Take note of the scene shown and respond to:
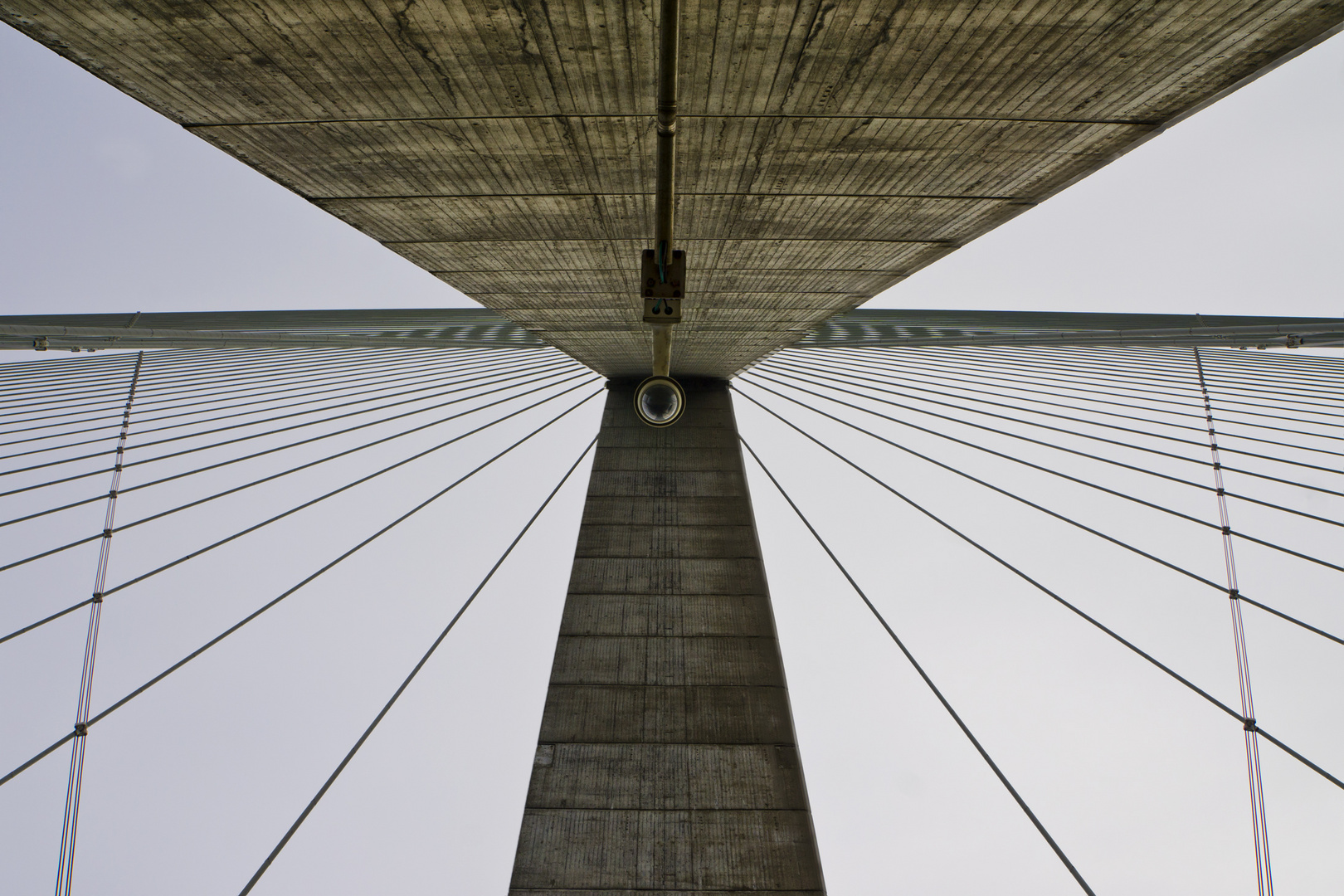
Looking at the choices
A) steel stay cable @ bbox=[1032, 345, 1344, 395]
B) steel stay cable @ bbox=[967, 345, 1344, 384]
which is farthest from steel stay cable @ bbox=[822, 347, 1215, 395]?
steel stay cable @ bbox=[1032, 345, 1344, 395]

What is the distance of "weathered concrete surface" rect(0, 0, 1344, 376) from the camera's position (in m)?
3.85

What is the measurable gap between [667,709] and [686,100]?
6.47 metres

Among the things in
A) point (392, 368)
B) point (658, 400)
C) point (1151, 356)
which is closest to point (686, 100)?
point (658, 400)

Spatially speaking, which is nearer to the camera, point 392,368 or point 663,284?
point 663,284

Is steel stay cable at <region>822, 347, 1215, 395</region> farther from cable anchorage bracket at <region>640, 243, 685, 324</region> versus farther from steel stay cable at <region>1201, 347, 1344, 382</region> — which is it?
cable anchorage bracket at <region>640, 243, 685, 324</region>

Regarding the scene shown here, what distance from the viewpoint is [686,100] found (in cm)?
452

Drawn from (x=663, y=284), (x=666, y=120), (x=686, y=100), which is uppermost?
(x=686, y=100)

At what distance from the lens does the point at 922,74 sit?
A: 14.3 feet

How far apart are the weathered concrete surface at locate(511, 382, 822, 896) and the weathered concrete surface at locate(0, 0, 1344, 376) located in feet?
15.7

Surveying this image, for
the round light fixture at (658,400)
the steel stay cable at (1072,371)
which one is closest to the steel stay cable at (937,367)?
the steel stay cable at (1072,371)

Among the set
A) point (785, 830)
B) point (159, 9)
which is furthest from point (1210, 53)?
point (785, 830)

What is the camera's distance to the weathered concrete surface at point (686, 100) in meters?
3.85

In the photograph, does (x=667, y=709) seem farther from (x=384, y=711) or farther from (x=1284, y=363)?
(x=1284, y=363)

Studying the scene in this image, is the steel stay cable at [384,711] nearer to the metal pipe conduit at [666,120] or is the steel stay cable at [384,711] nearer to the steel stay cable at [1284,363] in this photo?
the metal pipe conduit at [666,120]
